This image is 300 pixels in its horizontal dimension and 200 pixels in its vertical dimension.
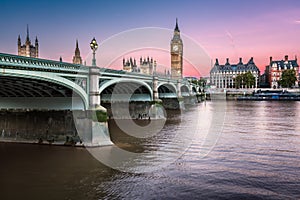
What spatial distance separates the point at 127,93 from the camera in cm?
4428

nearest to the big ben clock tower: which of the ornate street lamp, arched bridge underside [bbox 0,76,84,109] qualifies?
the ornate street lamp

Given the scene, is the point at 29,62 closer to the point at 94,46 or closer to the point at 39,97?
the point at 94,46

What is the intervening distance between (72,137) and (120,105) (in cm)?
2259

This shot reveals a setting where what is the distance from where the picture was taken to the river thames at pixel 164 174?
1366 cm

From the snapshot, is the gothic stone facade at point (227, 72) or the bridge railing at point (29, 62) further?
the gothic stone facade at point (227, 72)

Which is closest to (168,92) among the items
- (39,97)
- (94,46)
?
(94,46)

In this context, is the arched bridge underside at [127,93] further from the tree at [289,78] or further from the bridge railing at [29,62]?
the tree at [289,78]

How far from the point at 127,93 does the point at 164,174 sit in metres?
28.5

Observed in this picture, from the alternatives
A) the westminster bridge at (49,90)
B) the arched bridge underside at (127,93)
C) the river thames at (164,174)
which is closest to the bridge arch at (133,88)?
the arched bridge underside at (127,93)

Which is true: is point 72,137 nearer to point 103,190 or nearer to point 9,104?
point 9,104

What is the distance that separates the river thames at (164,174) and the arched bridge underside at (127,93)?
15790 mm

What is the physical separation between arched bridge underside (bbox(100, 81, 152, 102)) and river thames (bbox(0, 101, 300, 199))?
622 inches

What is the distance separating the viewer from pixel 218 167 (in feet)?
58.1

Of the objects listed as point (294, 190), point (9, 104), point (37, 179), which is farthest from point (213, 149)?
point (9, 104)
